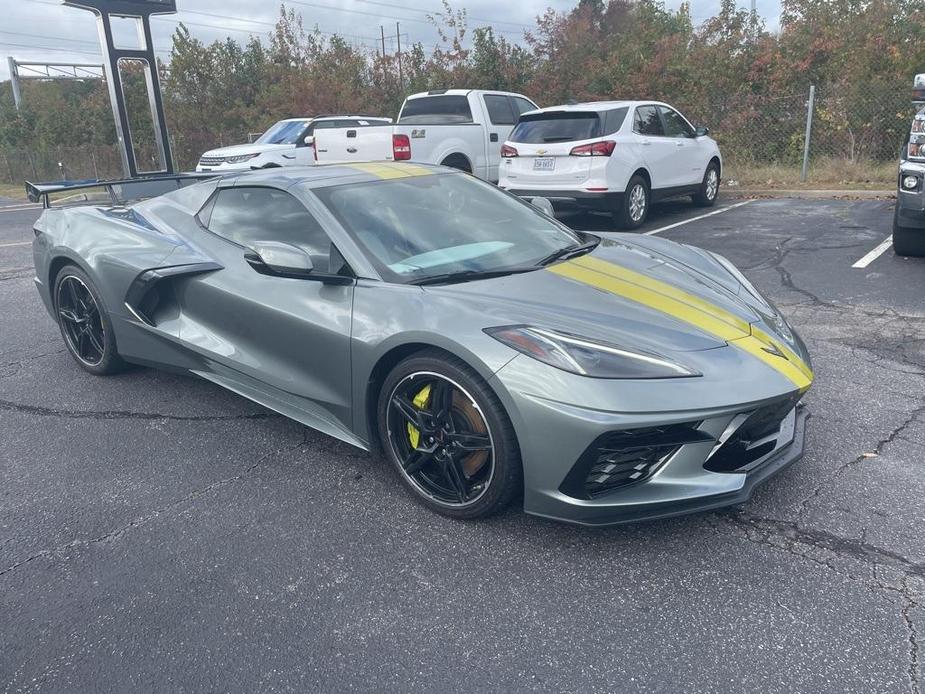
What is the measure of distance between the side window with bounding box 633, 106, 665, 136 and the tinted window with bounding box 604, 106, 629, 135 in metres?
0.25

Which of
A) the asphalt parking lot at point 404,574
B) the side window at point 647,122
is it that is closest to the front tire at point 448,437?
the asphalt parking lot at point 404,574

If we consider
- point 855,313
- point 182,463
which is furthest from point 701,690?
point 855,313

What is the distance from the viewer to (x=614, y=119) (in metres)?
9.20

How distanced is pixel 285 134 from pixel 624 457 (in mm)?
13908

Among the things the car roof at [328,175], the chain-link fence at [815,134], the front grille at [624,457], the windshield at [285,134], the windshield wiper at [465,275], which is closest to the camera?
the front grille at [624,457]

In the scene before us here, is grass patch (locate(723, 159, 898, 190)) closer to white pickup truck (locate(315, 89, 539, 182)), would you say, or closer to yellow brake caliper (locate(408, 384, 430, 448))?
white pickup truck (locate(315, 89, 539, 182))

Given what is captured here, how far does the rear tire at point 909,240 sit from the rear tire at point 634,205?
3.06m

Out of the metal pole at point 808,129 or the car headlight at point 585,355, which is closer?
the car headlight at point 585,355

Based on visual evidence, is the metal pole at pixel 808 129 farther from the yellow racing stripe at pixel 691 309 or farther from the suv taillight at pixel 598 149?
the yellow racing stripe at pixel 691 309

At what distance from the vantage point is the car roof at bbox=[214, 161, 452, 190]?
3.69 metres

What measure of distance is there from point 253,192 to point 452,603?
2432 mm

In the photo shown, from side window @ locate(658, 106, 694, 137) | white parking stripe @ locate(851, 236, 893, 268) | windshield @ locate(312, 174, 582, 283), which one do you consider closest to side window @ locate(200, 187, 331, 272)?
windshield @ locate(312, 174, 582, 283)

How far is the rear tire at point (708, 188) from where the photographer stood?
11.1 metres

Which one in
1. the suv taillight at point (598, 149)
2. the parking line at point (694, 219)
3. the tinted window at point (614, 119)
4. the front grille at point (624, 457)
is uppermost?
the tinted window at point (614, 119)
